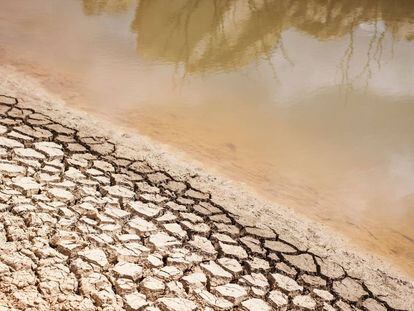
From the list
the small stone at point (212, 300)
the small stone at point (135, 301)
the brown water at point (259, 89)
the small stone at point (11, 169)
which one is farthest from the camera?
the brown water at point (259, 89)

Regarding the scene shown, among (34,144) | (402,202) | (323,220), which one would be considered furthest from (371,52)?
(34,144)

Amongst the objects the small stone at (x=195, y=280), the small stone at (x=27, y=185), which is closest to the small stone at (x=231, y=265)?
the small stone at (x=195, y=280)

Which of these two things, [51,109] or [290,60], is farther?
[290,60]

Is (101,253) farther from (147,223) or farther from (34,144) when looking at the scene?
(34,144)

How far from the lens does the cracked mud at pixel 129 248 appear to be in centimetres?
179

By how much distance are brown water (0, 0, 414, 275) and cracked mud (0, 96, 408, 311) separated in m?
0.50

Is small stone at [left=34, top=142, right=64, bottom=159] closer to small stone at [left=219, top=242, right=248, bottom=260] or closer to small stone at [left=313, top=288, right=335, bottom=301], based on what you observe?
small stone at [left=219, top=242, right=248, bottom=260]

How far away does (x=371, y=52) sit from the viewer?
5.21 metres

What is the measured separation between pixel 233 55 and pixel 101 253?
3.07 metres

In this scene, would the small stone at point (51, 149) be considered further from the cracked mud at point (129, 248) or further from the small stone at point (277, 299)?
the small stone at point (277, 299)

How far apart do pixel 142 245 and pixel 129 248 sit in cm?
6

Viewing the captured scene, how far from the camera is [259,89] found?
409 centimetres

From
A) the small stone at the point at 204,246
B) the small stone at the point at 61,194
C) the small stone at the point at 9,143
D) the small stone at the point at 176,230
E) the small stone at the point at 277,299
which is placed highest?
the small stone at the point at 9,143

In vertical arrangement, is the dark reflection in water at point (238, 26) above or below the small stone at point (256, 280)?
above
